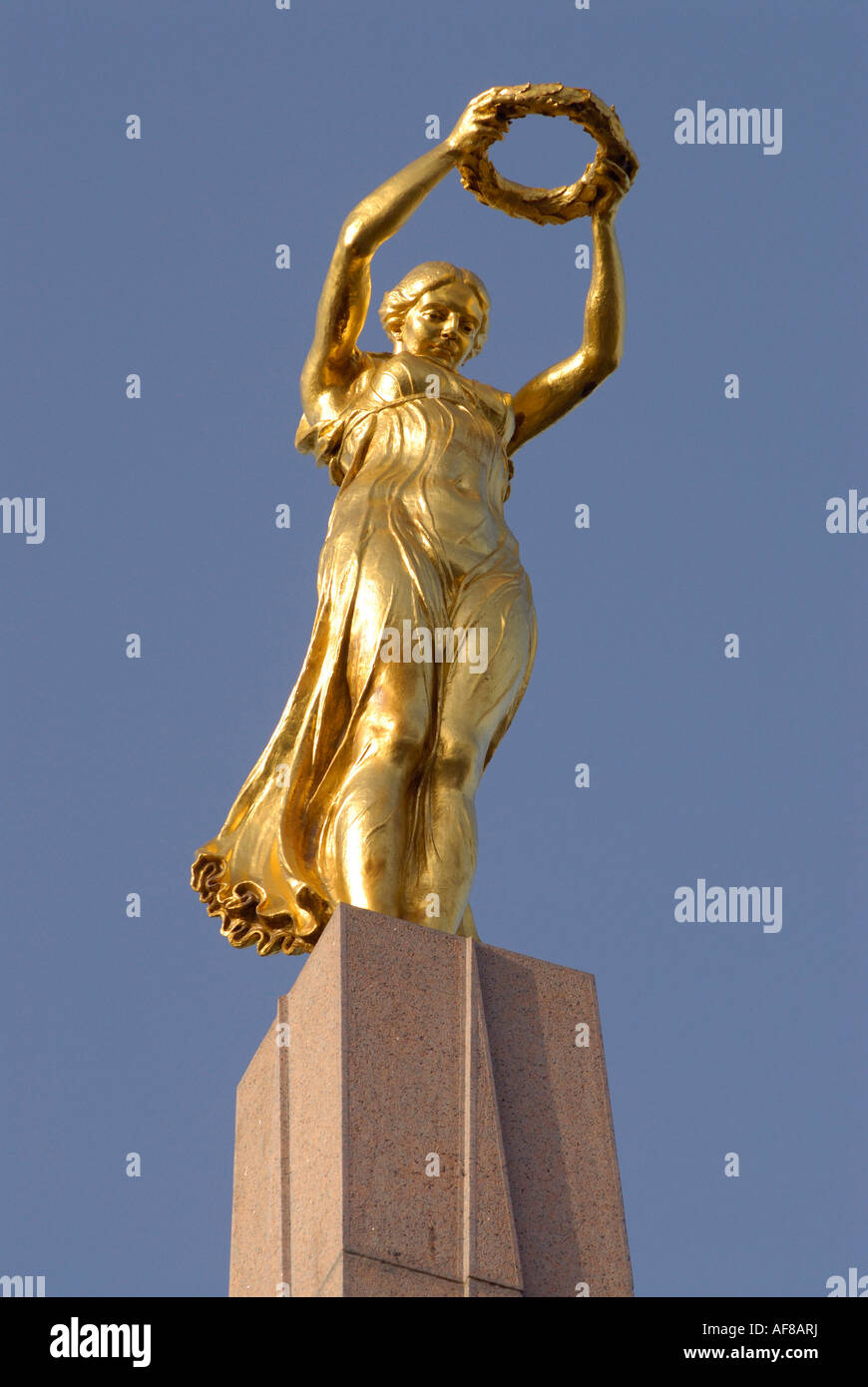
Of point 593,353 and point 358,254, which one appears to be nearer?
point 358,254

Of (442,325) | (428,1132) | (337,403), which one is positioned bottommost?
(428,1132)

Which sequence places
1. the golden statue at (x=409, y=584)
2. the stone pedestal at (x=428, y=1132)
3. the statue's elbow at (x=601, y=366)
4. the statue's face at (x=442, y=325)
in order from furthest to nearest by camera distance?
1. the statue's elbow at (x=601, y=366)
2. the statue's face at (x=442, y=325)
3. the golden statue at (x=409, y=584)
4. the stone pedestal at (x=428, y=1132)

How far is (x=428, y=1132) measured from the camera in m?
10.1

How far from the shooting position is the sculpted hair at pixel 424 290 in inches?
519

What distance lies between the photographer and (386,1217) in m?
9.80

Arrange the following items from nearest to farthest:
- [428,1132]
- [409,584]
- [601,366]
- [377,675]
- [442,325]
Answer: [428,1132] < [377,675] < [409,584] < [442,325] < [601,366]

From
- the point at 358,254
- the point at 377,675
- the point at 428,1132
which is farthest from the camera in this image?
the point at 358,254

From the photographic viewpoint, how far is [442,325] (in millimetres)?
13117

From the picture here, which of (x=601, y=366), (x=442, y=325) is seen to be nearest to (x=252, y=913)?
(x=442, y=325)

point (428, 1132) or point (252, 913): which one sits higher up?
point (252, 913)

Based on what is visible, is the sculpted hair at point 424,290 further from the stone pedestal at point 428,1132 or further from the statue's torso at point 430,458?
the stone pedestal at point 428,1132

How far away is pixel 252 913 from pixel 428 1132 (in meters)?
2.00

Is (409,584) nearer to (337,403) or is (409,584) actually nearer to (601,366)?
(337,403)

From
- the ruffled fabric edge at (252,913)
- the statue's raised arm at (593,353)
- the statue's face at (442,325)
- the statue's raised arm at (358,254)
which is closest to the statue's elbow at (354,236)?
the statue's raised arm at (358,254)
